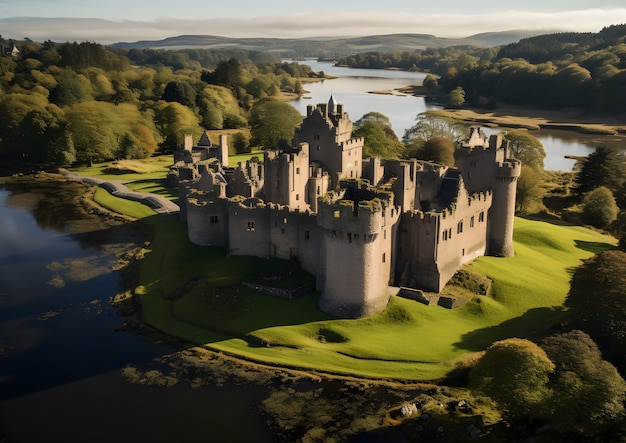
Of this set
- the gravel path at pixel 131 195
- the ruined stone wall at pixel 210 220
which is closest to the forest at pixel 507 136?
the gravel path at pixel 131 195

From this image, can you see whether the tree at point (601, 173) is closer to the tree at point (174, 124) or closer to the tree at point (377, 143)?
the tree at point (377, 143)

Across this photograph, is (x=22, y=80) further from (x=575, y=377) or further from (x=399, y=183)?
(x=575, y=377)

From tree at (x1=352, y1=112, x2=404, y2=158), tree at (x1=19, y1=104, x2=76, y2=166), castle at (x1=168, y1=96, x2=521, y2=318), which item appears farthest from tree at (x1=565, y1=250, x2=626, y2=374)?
tree at (x1=19, y1=104, x2=76, y2=166)

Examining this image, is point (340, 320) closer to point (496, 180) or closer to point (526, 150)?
point (496, 180)

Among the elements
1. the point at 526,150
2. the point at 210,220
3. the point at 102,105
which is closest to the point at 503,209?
the point at 210,220

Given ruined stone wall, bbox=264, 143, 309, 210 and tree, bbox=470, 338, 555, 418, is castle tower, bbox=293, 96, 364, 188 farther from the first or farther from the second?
tree, bbox=470, 338, 555, 418

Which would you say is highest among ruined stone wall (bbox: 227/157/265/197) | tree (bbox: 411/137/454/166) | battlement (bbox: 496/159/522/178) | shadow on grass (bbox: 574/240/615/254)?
battlement (bbox: 496/159/522/178)

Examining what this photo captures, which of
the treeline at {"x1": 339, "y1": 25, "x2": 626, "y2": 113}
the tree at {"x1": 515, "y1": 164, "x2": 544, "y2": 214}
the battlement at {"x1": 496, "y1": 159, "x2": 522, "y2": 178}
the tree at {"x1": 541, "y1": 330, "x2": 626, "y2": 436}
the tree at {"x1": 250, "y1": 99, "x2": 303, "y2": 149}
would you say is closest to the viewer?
the tree at {"x1": 541, "y1": 330, "x2": 626, "y2": 436}
